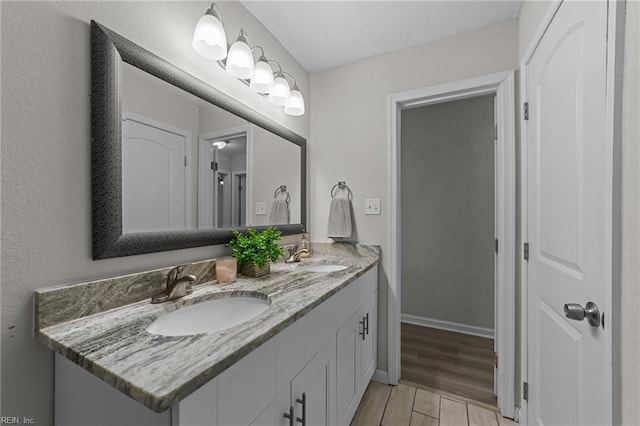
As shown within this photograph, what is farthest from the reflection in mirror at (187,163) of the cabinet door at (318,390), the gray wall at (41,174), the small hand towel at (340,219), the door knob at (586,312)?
the door knob at (586,312)

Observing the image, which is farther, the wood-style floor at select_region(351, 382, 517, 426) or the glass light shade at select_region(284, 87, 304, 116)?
the glass light shade at select_region(284, 87, 304, 116)

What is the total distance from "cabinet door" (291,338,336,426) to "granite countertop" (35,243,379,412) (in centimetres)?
24

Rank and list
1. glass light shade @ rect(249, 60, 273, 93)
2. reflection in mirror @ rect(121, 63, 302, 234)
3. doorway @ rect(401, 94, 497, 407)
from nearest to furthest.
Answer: reflection in mirror @ rect(121, 63, 302, 234), glass light shade @ rect(249, 60, 273, 93), doorway @ rect(401, 94, 497, 407)

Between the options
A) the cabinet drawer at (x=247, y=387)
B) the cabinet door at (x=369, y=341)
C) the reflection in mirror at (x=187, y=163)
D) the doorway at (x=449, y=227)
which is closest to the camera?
the cabinet drawer at (x=247, y=387)

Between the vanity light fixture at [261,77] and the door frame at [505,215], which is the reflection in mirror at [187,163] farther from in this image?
the door frame at [505,215]

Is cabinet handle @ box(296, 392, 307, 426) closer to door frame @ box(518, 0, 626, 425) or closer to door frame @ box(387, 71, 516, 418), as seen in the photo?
door frame @ box(518, 0, 626, 425)

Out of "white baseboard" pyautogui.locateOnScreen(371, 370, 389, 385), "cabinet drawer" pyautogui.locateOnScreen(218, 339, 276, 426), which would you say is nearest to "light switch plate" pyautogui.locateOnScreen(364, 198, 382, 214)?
"white baseboard" pyautogui.locateOnScreen(371, 370, 389, 385)

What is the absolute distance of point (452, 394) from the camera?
1.75m

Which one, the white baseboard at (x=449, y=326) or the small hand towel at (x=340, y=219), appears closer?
the small hand towel at (x=340, y=219)

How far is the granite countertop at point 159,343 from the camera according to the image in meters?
0.51

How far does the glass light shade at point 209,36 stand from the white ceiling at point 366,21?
473 mm

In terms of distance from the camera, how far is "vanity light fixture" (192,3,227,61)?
116 cm

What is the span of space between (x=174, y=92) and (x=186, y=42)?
24 cm

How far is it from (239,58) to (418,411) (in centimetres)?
216
